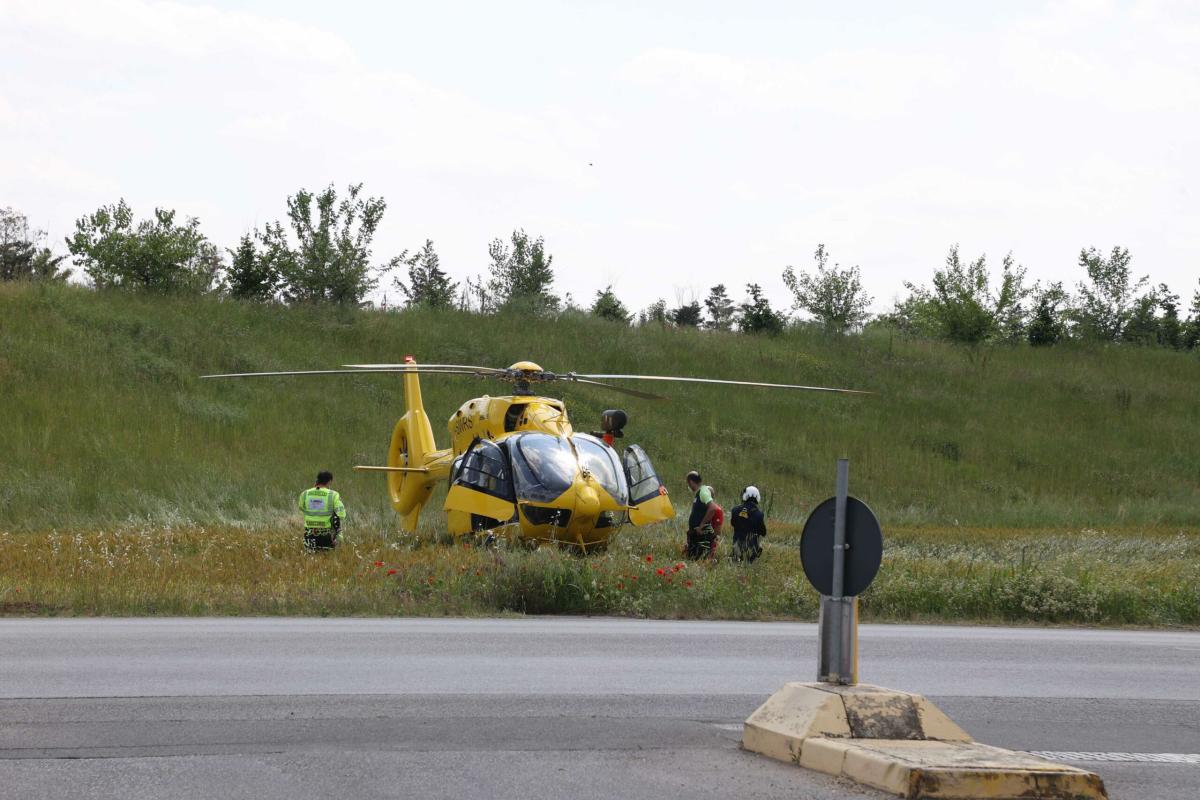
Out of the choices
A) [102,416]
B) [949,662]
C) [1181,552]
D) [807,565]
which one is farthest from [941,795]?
[102,416]

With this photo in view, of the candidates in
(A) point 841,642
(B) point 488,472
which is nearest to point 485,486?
(B) point 488,472

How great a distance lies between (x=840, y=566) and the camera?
7543 millimetres

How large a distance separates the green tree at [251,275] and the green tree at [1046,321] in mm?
38834

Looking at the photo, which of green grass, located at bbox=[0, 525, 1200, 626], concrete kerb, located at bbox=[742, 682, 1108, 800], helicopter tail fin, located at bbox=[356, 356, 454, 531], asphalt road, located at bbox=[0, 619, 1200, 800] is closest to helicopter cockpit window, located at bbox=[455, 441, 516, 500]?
green grass, located at bbox=[0, 525, 1200, 626]

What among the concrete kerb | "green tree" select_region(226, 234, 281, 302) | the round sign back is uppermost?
"green tree" select_region(226, 234, 281, 302)

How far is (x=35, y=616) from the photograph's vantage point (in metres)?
14.2

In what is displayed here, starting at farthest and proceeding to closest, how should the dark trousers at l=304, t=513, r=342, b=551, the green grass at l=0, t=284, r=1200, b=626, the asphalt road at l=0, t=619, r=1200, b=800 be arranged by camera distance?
1. the dark trousers at l=304, t=513, r=342, b=551
2. the green grass at l=0, t=284, r=1200, b=626
3. the asphalt road at l=0, t=619, r=1200, b=800

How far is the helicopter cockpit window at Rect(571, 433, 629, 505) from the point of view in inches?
771

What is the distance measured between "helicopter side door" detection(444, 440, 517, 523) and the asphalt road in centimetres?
551

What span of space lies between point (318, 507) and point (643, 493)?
4986 millimetres

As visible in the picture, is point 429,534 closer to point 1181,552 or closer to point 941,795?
point 1181,552

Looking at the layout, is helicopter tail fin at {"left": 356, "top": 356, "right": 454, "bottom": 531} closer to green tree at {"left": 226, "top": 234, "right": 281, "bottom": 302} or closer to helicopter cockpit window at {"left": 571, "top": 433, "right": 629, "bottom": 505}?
helicopter cockpit window at {"left": 571, "top": 433, "right": 629, "bottom": 505}

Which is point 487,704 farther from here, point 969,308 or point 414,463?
point 969,308

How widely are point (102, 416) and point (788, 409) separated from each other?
25.8m
